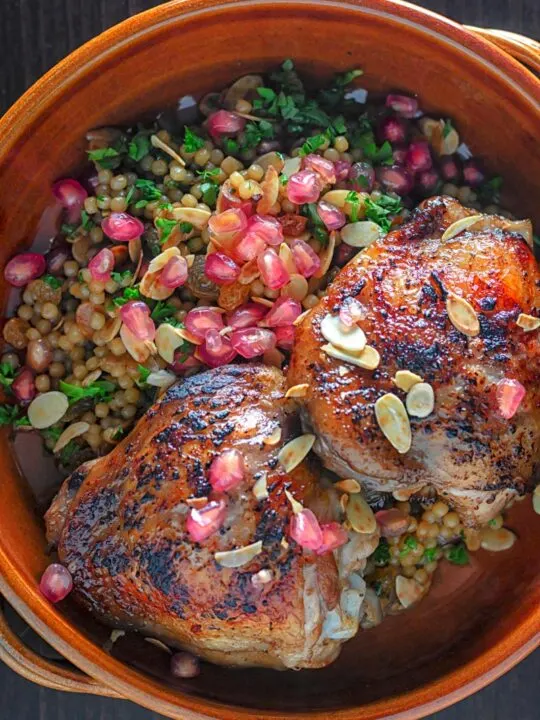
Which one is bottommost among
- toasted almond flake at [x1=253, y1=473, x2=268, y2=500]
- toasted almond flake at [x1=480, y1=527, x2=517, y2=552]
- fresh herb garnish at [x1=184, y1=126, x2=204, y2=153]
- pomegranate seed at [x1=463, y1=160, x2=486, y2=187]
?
toasted almond flake at [x1=480, y1=527, x2=517, y2=552]

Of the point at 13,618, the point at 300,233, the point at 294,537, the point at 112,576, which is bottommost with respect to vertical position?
the point at 13,618

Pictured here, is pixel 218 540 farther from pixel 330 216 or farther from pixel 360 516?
pixel 330 216

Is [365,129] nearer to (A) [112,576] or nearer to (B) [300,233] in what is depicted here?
(B) [300,233]

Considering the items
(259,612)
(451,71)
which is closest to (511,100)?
(451,71)

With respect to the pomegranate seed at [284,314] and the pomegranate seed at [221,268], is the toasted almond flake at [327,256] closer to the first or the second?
the pomegranate seed at [284,314]

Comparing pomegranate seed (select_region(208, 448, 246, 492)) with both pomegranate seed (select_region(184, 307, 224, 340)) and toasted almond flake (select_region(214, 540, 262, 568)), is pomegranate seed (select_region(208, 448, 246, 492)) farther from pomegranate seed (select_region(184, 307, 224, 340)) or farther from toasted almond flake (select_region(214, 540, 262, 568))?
pomegranate seed (select_region(184, 307, 224, 340))

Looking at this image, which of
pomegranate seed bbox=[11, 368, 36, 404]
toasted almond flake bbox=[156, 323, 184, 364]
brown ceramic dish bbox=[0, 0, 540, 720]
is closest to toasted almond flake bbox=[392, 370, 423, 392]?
toasted almond flake bbox=[156, 323, 184, 364]
